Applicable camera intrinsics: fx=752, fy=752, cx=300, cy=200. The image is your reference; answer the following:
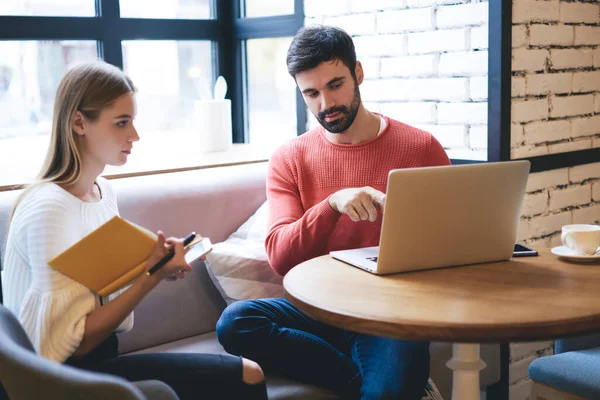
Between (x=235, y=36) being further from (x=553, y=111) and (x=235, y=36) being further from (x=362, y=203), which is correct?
(x=362, y=203)

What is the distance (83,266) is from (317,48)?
94 centimetres

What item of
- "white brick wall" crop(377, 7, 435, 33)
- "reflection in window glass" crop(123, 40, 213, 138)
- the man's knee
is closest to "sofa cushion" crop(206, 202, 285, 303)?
the man's knee

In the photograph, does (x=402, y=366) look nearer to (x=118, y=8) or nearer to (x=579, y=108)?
(x=579, y=108)

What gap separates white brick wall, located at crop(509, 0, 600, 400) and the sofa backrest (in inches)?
37.9

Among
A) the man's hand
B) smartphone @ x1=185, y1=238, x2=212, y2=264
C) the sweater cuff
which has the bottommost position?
smartphone @ x1=185, y1=238, x2=212, y2=264

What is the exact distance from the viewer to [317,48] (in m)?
2.12

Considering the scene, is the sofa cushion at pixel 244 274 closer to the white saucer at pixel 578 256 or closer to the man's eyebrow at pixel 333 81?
the man's eyebrow at pixel 333 81

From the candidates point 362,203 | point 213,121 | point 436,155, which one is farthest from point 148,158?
point 362,203

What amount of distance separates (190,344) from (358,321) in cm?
105

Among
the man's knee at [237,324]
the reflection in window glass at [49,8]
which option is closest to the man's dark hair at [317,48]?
the man's knee at [237,324]

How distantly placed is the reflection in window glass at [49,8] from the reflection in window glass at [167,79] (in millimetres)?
213

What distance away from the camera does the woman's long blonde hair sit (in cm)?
173

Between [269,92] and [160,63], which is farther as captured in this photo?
[269,92]

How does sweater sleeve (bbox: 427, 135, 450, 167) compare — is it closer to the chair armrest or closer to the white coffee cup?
the white coffee cup
